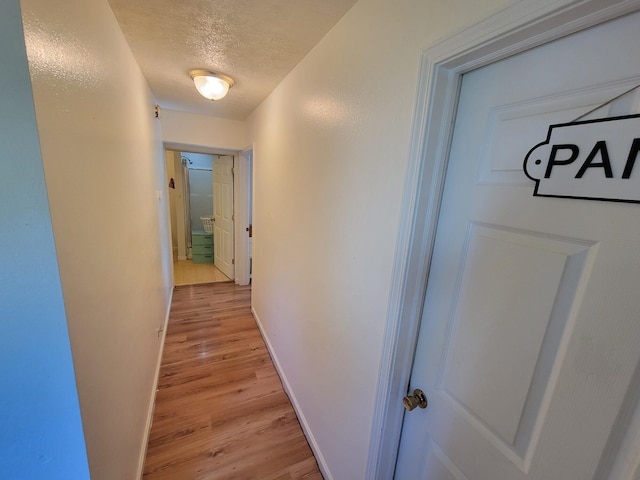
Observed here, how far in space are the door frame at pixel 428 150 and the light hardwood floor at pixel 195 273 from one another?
3713 mm

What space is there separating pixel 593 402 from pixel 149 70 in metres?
2.79

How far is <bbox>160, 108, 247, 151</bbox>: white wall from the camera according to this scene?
9.75 ft

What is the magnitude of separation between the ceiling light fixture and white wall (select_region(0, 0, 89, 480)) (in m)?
1.52

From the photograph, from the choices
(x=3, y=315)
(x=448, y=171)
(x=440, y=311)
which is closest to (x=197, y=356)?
(x=3, y=315)

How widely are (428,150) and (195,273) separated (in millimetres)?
4522

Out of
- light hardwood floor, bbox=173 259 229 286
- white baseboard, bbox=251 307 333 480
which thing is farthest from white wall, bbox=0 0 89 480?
light hardwood floor, bbox=173 259 229 286

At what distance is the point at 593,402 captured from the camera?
0.49 metres

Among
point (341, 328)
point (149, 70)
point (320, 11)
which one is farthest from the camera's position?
point (149, 70)

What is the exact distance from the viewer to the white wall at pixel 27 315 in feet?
1.79

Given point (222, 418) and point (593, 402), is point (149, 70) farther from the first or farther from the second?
point (593, 402)

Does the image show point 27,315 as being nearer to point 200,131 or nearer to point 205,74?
point 205,74

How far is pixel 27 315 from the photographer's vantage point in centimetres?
64

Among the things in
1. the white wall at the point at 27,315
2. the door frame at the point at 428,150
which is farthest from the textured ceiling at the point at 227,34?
the white wall at the point at 27,315

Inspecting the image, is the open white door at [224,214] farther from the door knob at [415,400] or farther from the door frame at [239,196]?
the door knob at [415,400]
